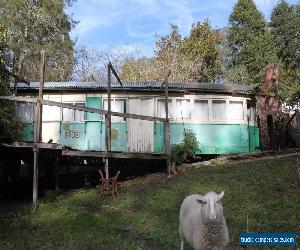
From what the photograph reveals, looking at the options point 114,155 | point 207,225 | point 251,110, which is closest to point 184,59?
point 251,110

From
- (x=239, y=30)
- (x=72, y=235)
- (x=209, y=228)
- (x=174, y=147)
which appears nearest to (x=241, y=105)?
(x=174, y=147)

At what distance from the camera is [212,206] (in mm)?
7828

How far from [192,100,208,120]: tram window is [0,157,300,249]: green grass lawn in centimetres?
470

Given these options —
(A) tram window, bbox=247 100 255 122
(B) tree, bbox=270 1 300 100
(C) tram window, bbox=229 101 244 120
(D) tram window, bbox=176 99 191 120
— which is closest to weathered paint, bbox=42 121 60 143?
(D) tram window, bbox=176 99 191 120

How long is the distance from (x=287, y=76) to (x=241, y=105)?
2075cm

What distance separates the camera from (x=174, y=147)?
70.2 ft

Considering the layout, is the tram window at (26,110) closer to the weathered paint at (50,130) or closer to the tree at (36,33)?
the weathered paint at (50,130)

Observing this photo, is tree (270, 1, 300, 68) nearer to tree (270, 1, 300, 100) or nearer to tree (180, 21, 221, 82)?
tree (270, 1, 300, 100)

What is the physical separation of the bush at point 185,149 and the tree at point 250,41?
20898mm

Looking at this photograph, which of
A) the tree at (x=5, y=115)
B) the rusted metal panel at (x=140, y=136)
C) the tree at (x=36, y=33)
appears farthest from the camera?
the tree at (x=36, y=33)

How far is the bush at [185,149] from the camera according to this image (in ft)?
69.3

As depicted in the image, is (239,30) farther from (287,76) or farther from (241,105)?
(241,105)

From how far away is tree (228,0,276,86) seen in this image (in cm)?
4300

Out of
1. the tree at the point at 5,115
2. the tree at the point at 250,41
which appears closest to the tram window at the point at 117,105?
the tree at the point at 5,115
